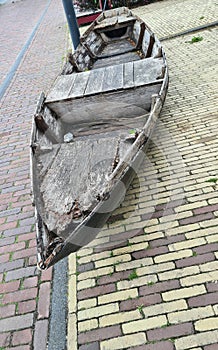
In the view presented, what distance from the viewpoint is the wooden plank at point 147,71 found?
4.53 metres

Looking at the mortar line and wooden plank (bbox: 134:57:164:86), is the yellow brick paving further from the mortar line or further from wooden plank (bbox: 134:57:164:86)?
the mortar line

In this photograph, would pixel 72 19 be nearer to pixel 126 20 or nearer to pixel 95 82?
pixel 126 20

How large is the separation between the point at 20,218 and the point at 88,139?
52.6 inches

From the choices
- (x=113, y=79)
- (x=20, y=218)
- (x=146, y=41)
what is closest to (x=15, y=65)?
(x=146, y=41)

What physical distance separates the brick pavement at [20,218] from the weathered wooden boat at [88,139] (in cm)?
76

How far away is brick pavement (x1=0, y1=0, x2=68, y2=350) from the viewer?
9.31ft

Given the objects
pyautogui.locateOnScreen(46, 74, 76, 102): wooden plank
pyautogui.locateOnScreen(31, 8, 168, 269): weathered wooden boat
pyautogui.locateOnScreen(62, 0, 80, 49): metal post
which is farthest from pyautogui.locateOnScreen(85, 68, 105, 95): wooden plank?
pyautogui.locateOnScreen(62, 0, 80, 49): metal post

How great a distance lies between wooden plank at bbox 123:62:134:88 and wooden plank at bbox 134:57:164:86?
6 centimetres

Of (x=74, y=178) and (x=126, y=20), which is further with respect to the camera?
(x=126, y=20)

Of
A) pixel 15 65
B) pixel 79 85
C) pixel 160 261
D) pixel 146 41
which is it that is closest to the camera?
pixel 160 261

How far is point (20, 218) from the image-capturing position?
402 cm

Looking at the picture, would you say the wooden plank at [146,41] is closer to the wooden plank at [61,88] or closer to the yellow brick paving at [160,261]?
the wooden plank at [61,88]

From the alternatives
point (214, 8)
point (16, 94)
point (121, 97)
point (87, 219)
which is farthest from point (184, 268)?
point (214, 8)

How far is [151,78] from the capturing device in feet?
14.9
